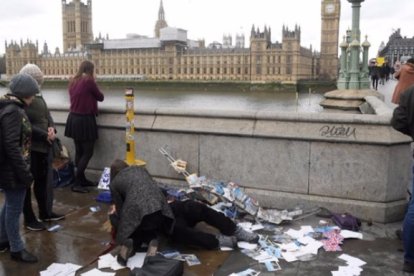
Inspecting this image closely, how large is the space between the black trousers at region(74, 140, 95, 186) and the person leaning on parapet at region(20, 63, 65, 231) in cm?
115

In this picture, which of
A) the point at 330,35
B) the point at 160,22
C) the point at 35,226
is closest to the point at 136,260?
the point at 35,226

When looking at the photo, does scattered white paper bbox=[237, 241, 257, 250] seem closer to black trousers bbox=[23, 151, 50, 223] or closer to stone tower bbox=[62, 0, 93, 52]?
black trousers bbox=[23, 151, 50, 223]

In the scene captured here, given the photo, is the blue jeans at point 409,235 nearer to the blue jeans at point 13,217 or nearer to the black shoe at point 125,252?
the black shoe at point 125,252

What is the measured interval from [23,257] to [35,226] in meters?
0.81

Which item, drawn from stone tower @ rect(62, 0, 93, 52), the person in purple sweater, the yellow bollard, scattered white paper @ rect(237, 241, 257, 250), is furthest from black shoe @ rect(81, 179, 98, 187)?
stone tower @ rect(62, 0, 93, 52)

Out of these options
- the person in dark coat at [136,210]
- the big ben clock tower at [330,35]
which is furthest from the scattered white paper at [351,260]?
the big ben clock tower at [330,35]

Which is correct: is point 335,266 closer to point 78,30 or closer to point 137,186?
point 137,186

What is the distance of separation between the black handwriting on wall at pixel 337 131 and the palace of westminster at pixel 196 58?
333ft

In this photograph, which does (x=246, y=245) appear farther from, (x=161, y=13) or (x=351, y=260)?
(x=161, y=13)

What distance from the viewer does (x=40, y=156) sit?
4.69 meters

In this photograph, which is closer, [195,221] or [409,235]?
[409,235]

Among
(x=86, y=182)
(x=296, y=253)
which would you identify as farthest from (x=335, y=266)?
(x=86, y=182)

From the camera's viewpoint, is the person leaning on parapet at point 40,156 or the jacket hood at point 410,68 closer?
the person leaning on parapet at point 40,156

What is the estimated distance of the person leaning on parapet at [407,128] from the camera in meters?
3.55
